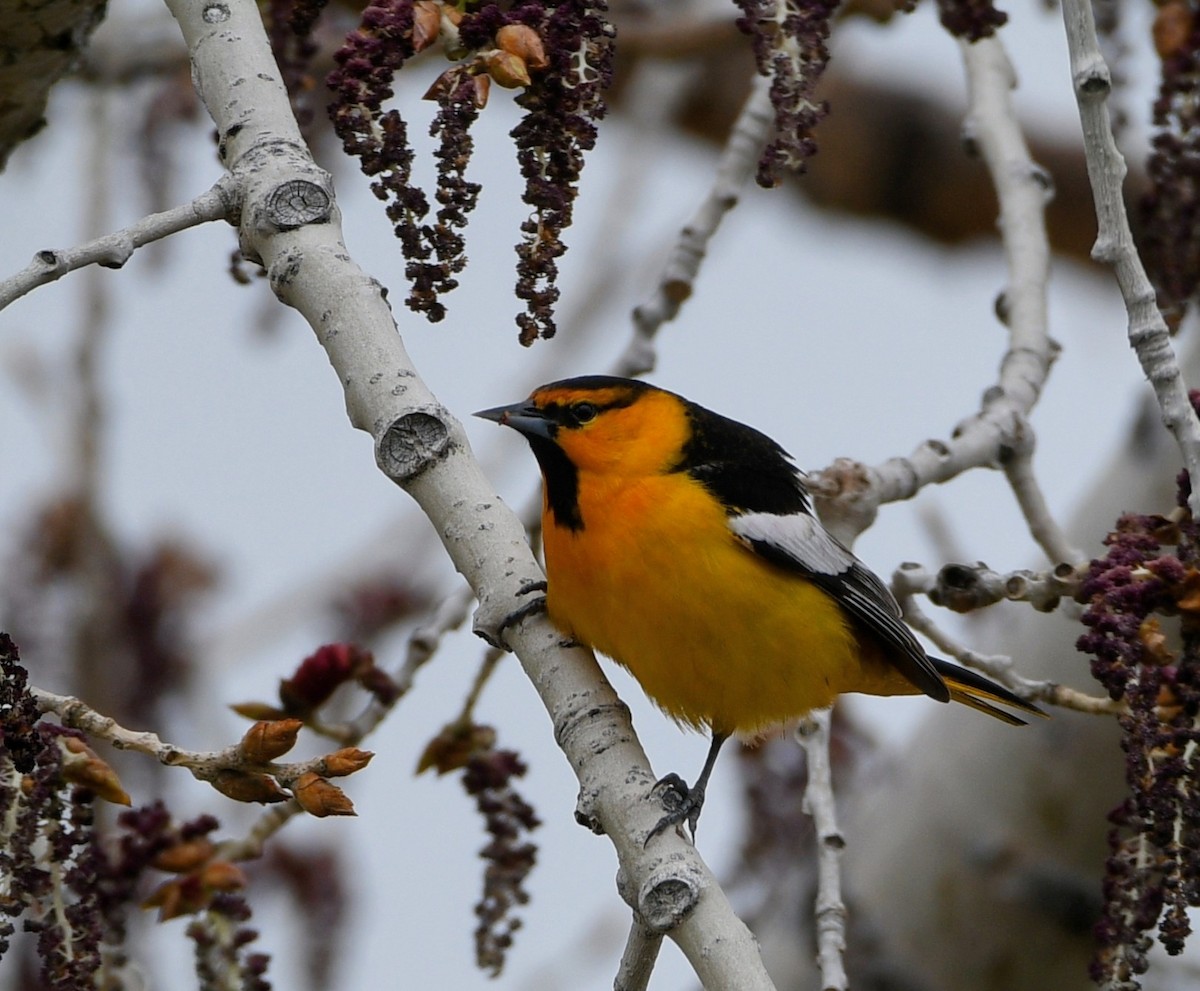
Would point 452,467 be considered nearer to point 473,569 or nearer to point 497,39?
point 473,569

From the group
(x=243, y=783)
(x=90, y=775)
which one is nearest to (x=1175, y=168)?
(x=243, y=783)

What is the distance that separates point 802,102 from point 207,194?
0.83m

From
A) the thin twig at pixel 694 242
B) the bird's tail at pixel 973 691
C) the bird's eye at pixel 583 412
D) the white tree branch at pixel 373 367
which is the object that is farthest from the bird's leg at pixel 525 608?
the bird's tail at pixel 973 691

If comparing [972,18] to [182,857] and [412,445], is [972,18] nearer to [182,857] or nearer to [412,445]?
[412,445]

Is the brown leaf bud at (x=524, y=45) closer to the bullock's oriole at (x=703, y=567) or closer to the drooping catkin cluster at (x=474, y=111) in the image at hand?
the drooping catkin cluster at (x=474, y=111)

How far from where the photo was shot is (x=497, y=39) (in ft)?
7.10

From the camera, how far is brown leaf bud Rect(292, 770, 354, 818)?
2004 millimetres

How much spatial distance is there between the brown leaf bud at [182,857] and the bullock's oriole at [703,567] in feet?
2.37

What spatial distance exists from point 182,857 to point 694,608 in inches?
42.3

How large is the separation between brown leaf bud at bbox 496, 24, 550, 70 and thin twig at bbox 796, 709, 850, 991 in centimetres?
131

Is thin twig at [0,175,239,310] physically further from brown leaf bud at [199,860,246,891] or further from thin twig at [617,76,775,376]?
thin twig at [617,76,775,376]

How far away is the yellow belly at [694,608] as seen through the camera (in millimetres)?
3016

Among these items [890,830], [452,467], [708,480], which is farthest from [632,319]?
[890,830]

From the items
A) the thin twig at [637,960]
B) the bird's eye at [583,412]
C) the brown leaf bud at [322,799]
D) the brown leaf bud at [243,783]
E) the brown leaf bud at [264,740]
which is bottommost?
the thin twig at [637,960]
